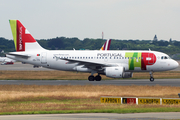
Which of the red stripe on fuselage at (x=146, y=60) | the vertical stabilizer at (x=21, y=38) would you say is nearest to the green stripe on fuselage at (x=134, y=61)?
the red stripe on fuselage at (x=146, y=60)

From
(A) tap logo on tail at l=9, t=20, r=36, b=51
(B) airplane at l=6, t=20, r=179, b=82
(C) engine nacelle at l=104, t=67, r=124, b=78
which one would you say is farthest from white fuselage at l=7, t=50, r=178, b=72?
(C) engine nacelle at l=104, t=67, r=124, b=78

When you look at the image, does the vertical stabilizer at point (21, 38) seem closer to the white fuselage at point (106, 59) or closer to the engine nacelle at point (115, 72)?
the white fuselage at point (106, 59)

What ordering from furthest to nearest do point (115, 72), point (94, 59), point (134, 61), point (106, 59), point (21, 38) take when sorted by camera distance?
point (21, 38) → point (94, 59) → point (106, 59) → point (134, 61) → point (115, 72)

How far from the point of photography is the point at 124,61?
1703 inches

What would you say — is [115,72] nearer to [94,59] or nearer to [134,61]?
[134,61]

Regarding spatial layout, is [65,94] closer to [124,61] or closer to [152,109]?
[152,109]

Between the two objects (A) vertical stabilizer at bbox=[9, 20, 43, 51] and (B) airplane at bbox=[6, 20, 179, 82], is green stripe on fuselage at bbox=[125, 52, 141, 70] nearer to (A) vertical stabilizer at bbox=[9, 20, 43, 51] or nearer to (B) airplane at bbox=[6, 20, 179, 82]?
(B) airplane at bbox=[6, 20, 179, 82]

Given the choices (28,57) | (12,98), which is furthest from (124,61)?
(12,98)

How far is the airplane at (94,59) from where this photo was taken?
4294 cm

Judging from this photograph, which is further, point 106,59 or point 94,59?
point 94,59

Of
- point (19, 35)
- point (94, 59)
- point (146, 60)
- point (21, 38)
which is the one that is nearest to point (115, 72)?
point (94, 59)

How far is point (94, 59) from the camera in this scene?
146 ft

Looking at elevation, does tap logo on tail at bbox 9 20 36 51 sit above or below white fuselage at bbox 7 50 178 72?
above

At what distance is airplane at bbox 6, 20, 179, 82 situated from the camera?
1690 inches
